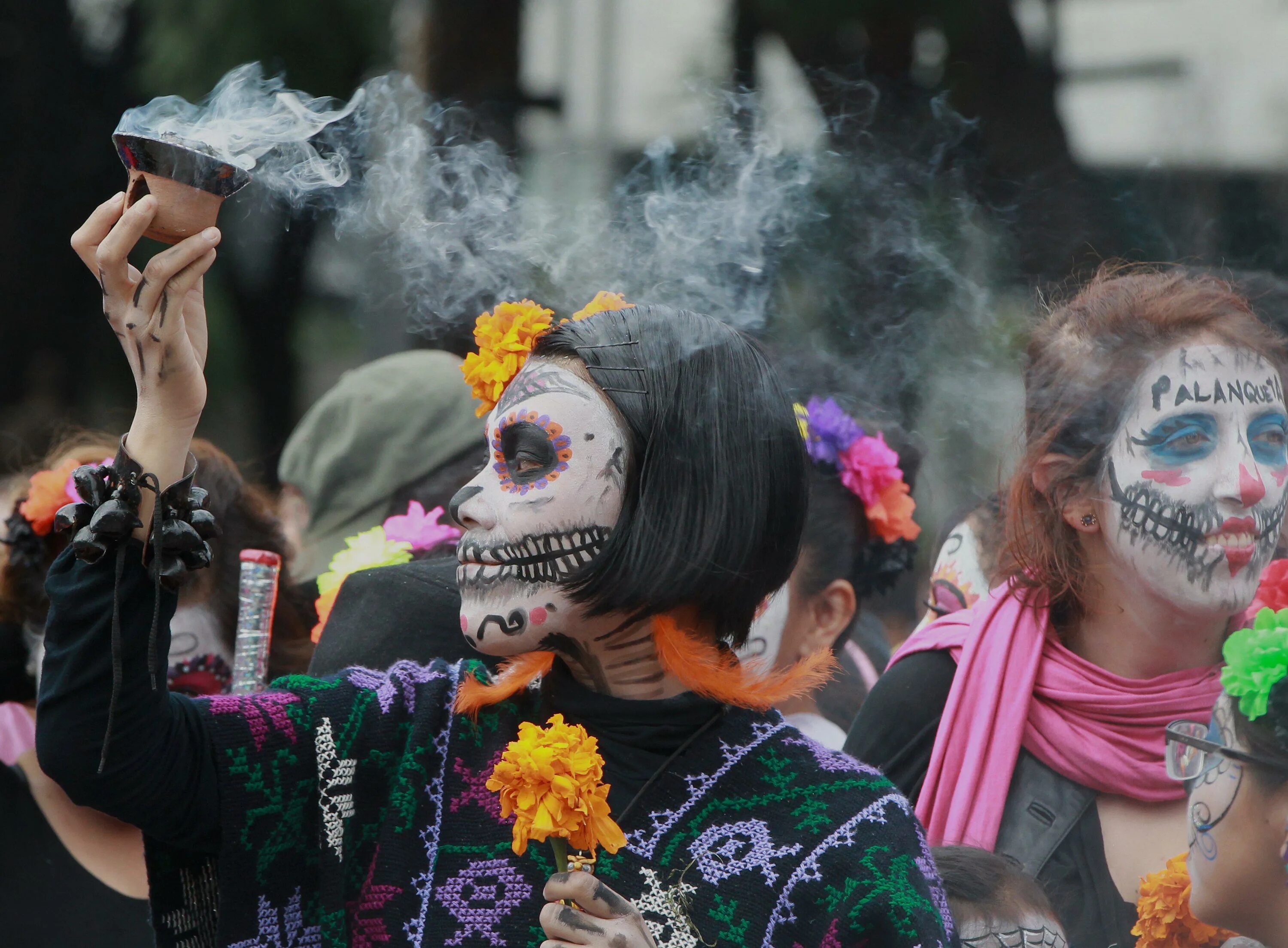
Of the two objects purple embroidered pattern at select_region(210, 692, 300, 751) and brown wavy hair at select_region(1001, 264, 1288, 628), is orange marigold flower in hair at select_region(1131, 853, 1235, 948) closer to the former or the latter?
brown wavy hair at select_region(1001, 264, 1288, 628)

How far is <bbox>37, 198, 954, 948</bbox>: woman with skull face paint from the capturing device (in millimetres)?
1759

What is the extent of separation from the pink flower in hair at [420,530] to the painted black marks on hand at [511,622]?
1.10m

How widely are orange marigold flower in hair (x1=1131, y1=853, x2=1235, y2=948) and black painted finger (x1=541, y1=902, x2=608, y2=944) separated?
1.03m

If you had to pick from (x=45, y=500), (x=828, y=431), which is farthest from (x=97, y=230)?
(x=828, y=431)

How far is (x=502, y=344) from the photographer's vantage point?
2072 millimetres

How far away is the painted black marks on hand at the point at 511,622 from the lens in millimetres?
1862

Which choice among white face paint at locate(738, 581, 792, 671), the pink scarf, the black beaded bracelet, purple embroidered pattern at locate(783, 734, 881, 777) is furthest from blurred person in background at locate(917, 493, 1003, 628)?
the black beaded bracelet

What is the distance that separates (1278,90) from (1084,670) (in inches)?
105

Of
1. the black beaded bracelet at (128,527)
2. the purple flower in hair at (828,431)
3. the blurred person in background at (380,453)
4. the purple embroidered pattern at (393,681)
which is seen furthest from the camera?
the blurred person in background at (380,453)

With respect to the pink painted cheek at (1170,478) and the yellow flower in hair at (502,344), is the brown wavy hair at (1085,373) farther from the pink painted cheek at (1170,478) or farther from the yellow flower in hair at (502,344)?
the yellow flower in hair at (502,344)

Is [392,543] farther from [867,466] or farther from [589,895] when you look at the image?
[589,895]

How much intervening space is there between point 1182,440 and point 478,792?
48.3 inches

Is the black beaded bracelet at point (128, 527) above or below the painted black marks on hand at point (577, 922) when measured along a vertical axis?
above

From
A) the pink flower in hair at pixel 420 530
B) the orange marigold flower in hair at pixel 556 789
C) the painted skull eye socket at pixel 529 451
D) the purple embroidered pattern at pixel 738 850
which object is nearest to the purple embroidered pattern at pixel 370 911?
the orange marigold flower in hair at pixel 556 789
